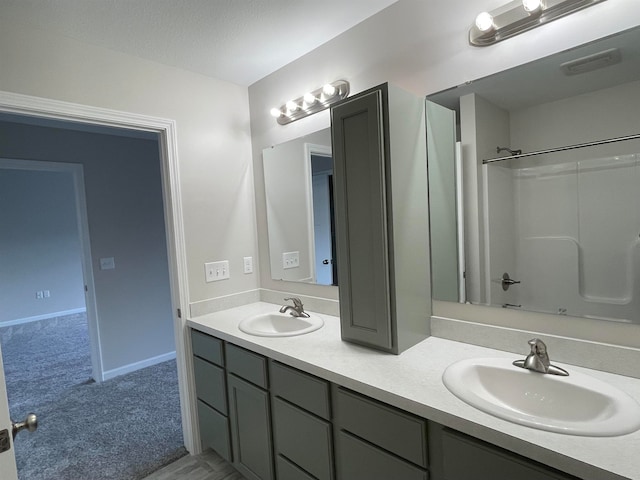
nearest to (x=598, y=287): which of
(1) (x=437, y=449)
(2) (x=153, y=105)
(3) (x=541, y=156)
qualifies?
(3) (x=541, y=156)

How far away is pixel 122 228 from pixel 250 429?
263cm

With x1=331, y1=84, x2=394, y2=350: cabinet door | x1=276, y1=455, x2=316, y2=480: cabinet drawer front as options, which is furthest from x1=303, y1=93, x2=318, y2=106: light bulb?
x1=276, y1=455, x2=316, y2=480: cabinet drawer front

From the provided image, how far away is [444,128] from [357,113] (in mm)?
429

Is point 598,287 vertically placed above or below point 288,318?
above

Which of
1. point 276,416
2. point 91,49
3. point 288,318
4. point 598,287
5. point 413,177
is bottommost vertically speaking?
point 276,416

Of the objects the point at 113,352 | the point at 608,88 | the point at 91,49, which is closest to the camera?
the point at 608,88

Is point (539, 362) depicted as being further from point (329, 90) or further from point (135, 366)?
point (135, 366)

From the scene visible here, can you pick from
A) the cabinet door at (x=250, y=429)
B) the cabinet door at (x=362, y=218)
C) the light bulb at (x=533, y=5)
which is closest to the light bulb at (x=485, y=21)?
the light bulb at (x=533, y=5)

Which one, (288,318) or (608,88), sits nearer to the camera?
(608,88)

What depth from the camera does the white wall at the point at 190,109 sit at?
5.42 feet

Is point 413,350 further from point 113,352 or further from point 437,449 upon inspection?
point 113,352

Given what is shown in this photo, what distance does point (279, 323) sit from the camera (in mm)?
2125

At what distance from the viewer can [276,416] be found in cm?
161

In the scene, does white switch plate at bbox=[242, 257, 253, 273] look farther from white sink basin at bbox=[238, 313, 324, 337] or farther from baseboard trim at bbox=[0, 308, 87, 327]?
baseboard trim at bbox=[0, 308, 87, 327]
